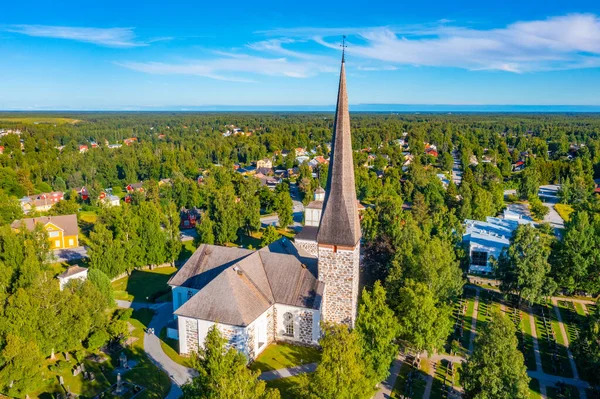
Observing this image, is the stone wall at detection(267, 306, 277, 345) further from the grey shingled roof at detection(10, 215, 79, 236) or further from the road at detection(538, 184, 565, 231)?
the road at detection(538, 184, 565, 231)

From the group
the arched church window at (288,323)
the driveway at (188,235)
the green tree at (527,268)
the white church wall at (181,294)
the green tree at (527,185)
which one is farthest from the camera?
the green tree at (527,185)

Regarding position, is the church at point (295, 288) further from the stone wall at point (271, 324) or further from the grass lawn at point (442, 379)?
the grass lawn at point (442, 379)

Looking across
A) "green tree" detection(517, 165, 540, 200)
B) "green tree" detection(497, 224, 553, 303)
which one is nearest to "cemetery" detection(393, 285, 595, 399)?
"green tree" detection(497, 224, 553, 303)

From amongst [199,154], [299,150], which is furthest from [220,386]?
[299,150]

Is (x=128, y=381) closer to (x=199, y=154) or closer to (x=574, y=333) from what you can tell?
(x=574, y=333)

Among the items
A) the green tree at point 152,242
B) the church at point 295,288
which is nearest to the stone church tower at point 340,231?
the church at point 295,288

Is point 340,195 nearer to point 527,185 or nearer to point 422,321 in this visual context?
point 422,321

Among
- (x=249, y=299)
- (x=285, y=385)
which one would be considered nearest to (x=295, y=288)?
(x=249, y=299)

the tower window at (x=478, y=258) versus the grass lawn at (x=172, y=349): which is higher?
the tower window at (x=478, y=258)
